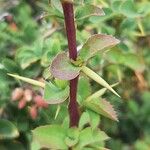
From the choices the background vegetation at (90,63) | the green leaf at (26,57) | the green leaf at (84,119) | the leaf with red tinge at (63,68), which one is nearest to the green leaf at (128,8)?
the background vegetation at (90,63)

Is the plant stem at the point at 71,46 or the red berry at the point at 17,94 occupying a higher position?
the plant stem at the point at 71,46

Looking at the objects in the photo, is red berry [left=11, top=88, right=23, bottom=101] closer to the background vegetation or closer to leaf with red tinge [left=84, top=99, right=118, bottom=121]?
the background vegetation

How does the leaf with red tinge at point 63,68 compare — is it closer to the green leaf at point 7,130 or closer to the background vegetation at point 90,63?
the background vegetation at point 90,63

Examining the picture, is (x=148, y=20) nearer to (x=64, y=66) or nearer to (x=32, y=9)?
(x=32, y=9)

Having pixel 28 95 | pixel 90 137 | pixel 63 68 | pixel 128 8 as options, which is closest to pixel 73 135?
pixel 90 137

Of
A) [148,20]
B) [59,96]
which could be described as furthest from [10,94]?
[148,20]

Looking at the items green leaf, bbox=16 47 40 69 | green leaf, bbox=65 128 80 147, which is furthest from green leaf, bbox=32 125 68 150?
green leaf, bbox=16 47 40 69

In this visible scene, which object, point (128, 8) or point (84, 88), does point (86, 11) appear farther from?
point (128, 8)
